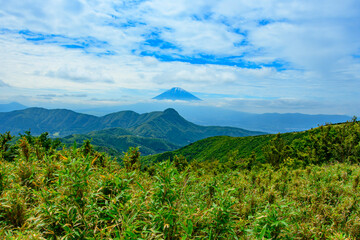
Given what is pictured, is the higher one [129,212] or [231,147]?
[129,212]

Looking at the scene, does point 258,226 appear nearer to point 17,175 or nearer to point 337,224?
point 337,224

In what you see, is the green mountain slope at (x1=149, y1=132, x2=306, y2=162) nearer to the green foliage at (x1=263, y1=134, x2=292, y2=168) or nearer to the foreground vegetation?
the green foliage at (x1=263, y1=134, x2=292, y2=168)

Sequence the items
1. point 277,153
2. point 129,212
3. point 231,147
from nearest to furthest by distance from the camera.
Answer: point 129,212 < point 277,153 < point 231,147

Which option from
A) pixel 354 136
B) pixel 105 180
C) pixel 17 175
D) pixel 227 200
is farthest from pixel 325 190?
pixel 354 136

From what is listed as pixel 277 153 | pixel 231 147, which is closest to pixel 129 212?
pixel 277 153

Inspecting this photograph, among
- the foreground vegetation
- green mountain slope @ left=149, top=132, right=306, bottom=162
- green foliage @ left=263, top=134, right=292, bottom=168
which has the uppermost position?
the foreground vegetation

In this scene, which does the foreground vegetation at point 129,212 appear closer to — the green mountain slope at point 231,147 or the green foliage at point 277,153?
the green foliage at point 277,153

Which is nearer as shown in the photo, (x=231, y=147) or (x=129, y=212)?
(x=129, y=212)

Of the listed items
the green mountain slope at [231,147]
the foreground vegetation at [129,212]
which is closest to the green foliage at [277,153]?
the foreground vegetation at [129,212]

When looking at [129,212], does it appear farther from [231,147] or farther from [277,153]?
[231,147]

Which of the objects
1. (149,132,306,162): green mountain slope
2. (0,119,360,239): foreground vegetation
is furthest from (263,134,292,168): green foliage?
(149,132,306,162): green mountain slope

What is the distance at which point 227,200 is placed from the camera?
2861 mm

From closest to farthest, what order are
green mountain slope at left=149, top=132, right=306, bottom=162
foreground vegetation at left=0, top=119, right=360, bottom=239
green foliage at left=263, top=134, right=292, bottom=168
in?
foreground vegetation at left=0, top=119, right=360, bottom=239
green foliage at left=263, top=134, right=292, bottom=168
green mountain slope at left=149, top=132, right=306, bottom=162

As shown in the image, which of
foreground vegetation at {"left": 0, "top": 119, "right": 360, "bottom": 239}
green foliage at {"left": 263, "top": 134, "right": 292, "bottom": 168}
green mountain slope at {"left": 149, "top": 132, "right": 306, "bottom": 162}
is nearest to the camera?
foreground vegetation at {"left": 0, "top": 119, "right": 360, "bottom": 239}
